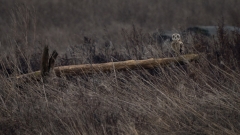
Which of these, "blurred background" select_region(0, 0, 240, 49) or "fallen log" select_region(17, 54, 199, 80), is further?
"blurred background" select_region(0, 0, 240, 49)

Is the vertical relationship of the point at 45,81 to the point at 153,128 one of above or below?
above

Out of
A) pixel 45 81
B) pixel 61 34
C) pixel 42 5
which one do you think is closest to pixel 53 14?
pixel 42 5

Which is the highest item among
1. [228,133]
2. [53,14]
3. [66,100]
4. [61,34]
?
[53,14]

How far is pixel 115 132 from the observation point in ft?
11.6

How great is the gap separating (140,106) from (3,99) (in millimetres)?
1919

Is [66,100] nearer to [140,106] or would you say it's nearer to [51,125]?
[51,125]

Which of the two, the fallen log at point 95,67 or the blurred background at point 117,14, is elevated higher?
the blurred background at point 117,14

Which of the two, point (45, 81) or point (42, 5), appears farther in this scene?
point (42, 5)

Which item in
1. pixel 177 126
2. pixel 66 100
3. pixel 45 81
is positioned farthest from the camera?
pixel 45 81

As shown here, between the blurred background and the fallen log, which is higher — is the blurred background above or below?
above

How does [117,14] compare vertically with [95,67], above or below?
above

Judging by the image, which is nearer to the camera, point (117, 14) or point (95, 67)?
point (95, 67)

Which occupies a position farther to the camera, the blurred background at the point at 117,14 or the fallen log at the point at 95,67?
the blurred background at the point at 117,14

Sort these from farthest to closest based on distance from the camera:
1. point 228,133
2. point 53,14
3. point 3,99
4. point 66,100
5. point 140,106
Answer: point 53,14 → point 3,99 → point 66,100 → point 140,106 → point 228,133
